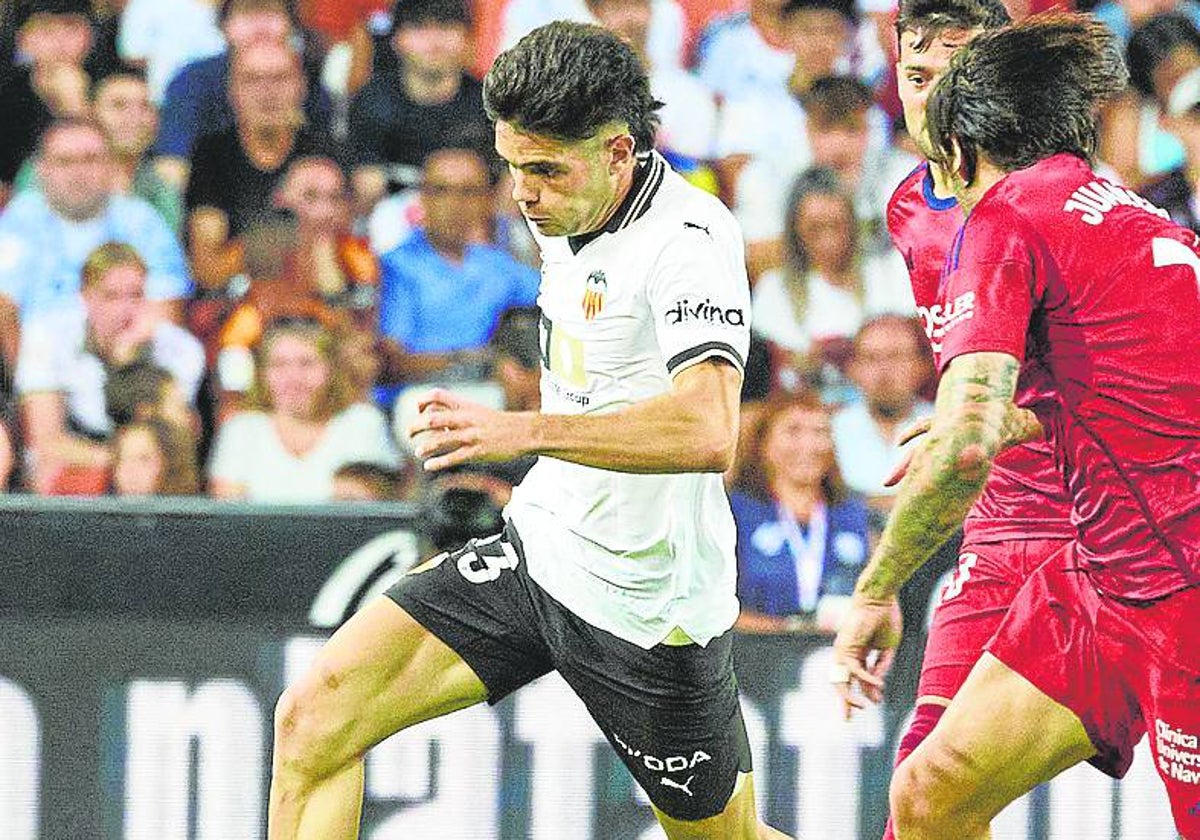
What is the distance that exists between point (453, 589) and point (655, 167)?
1.01 m

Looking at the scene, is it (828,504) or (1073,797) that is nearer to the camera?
(1073,797)

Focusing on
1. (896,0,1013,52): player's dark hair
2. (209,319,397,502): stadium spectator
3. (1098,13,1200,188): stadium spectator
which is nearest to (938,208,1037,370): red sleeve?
(896,0,1013,52): player's dark hair

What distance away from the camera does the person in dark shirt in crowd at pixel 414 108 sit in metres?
8.06

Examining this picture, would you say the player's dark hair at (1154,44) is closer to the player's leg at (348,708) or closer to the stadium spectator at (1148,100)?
the stadium spectator at (1148,100)

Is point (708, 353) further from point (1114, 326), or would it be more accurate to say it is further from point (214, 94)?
point (214, 94)

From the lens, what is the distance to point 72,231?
7910 mm

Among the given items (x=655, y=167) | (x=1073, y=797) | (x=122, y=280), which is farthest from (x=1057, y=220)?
(x=122, y=280)

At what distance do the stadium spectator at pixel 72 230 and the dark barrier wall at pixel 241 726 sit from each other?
230 cm

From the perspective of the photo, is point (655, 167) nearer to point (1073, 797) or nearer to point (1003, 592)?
point (1003, 592)

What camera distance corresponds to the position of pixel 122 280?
778 centimetres

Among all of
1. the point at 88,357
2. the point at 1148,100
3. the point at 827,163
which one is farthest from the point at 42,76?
the point at 1148,100

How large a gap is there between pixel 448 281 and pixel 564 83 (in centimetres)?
372

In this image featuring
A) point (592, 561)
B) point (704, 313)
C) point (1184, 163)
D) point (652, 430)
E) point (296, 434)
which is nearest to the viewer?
point (652, 430)

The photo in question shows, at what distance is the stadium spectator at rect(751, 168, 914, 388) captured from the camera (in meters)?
7.94
